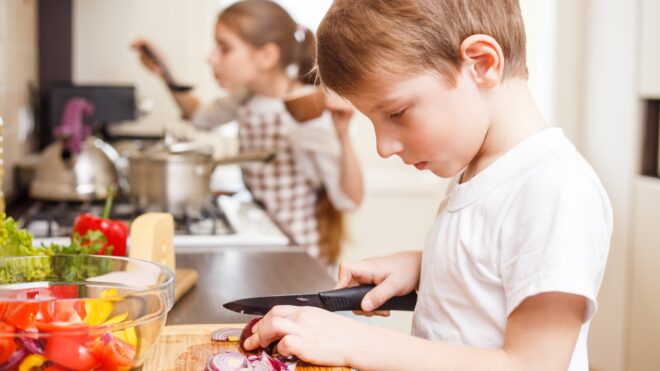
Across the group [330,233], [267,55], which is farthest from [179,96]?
[330,233]

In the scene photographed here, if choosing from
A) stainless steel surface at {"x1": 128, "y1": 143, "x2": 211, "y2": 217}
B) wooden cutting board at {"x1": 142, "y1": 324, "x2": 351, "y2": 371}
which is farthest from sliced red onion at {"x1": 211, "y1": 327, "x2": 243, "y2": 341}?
stainless steel surface at {"x1": 128, "y1": 143, "x2": 211, "y2": 217}

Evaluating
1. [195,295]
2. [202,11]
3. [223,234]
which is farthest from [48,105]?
[195,295]

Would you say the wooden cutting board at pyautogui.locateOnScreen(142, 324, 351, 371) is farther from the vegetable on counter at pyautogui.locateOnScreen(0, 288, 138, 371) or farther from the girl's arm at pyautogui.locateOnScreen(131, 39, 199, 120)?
the girl's arm at pyautogui.locateOnScreen(131, 39, 199, 120)

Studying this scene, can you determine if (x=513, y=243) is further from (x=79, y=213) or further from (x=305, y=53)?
(x=305, y=53)

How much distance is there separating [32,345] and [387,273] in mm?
476

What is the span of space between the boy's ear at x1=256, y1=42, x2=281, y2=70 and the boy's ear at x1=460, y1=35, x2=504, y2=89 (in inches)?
60.0

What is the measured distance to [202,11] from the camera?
3064mm

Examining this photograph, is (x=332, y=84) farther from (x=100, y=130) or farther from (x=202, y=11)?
(x=202, y=11)

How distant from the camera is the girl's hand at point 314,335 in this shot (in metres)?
0.83

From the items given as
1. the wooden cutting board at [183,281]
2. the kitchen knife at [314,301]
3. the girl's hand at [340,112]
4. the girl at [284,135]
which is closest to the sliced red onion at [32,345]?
the kitchen knife at [314,301]

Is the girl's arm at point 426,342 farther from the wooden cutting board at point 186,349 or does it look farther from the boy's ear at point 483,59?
the boy's ear at point 483,59

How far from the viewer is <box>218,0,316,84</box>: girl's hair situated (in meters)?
2.35

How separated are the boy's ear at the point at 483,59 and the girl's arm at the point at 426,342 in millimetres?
232

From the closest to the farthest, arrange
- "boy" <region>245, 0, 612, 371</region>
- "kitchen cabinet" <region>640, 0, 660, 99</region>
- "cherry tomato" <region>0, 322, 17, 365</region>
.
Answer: "cherry tomato" <region>0, 322, 17, 365</region> → "boy" <region>245, 0, 612, 371</region> → "kitchen cabinet" <region>640, 0, 660, 99</region>
